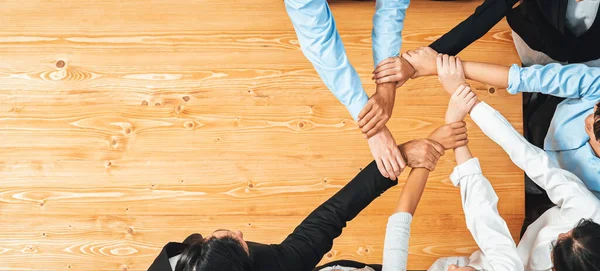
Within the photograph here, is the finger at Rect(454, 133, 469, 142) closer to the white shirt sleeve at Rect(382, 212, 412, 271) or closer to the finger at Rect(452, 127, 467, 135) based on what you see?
the finger at Rect(452, 127, 467, 135)

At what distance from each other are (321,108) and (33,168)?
89 centimetres

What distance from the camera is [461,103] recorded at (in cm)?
145

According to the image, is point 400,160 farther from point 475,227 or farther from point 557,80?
point 557,80

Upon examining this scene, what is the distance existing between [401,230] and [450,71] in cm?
48

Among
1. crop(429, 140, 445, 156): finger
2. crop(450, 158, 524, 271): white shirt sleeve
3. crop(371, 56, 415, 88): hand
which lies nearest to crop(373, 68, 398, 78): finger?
crop(371, 56, 415, 88): hand

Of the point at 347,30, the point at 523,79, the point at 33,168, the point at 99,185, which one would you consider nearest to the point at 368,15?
the point at 347,30

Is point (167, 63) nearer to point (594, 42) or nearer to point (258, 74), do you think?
point (258, 74)

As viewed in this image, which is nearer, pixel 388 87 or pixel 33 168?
pixel 388 87

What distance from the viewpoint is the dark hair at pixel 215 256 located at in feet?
3.39

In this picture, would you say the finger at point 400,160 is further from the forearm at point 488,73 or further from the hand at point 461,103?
the forearm at point 488,73

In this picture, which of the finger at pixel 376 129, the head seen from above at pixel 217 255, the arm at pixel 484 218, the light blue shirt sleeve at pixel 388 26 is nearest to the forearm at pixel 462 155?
the arm at pixel 484 218

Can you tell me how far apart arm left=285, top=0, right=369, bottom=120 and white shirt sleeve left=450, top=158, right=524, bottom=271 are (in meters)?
0.34

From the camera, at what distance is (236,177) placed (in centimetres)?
162

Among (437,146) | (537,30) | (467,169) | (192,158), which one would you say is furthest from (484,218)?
(192,158)
